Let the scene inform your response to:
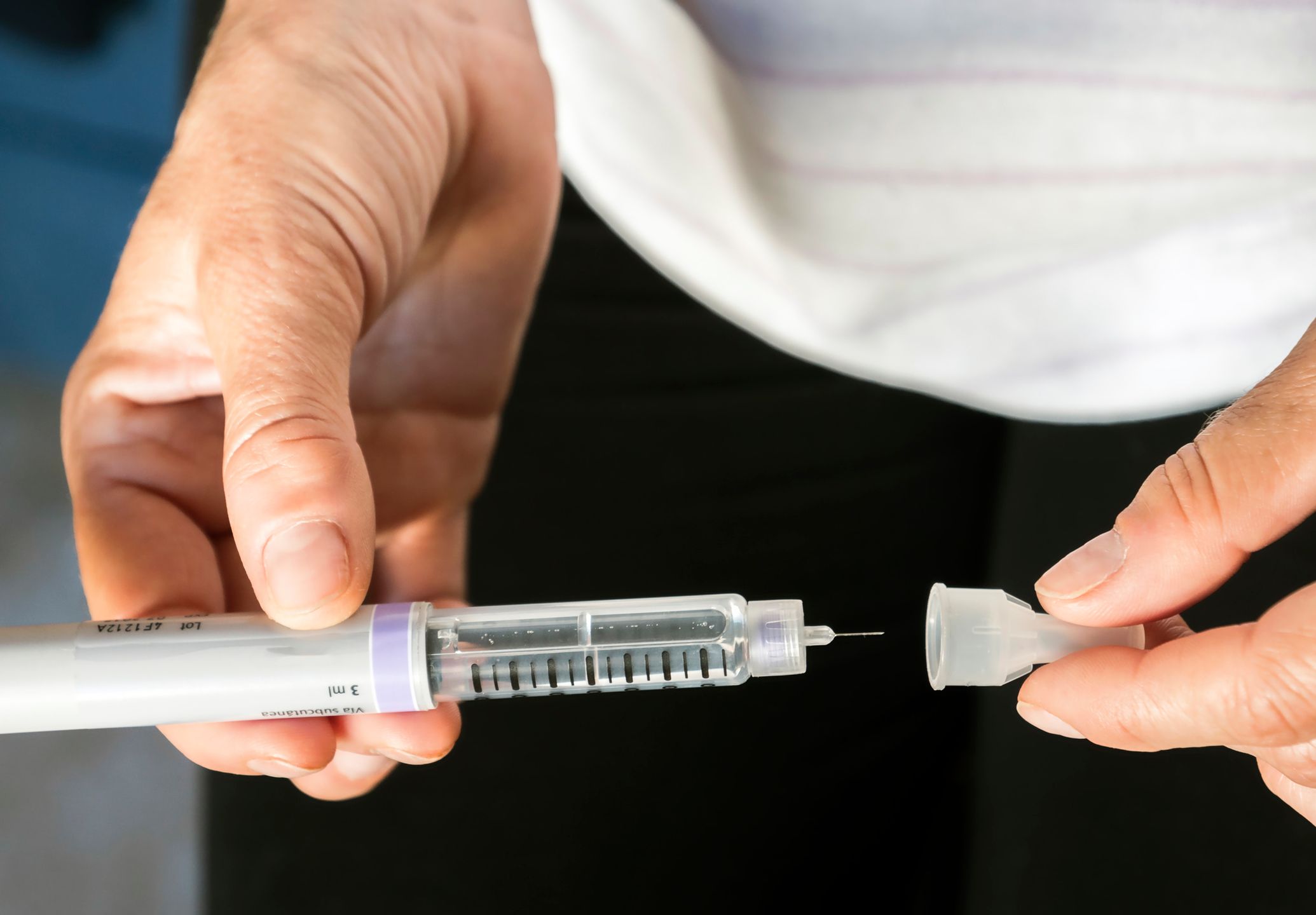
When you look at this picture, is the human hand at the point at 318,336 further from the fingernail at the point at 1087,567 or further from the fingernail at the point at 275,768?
the fingernail at the point at 1087,567

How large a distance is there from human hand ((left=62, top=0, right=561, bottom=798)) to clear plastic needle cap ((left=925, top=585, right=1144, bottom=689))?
0.33 metres

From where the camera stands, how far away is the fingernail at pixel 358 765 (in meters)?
0.77

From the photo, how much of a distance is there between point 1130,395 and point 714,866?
68 cm

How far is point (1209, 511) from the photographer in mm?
520

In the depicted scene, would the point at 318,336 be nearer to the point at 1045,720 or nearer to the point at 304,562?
the point at 304,562

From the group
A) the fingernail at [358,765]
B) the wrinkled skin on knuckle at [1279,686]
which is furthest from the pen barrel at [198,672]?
the wrinkled skin on knuckle at [1279,686]

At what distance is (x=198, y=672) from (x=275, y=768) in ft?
0.33

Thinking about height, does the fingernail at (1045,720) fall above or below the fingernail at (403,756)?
below

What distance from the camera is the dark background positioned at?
1.08 metres

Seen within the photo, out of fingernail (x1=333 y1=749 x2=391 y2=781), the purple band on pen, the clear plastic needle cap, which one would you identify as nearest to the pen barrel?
the purple band on pen

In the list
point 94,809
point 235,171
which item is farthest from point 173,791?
point 235,171

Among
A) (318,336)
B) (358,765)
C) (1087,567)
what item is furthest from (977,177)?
(358,765)

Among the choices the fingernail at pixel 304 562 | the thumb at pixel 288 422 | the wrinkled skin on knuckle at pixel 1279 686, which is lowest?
the wrinkled skin on knuckle at pixel 1279 686

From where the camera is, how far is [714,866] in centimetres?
113
